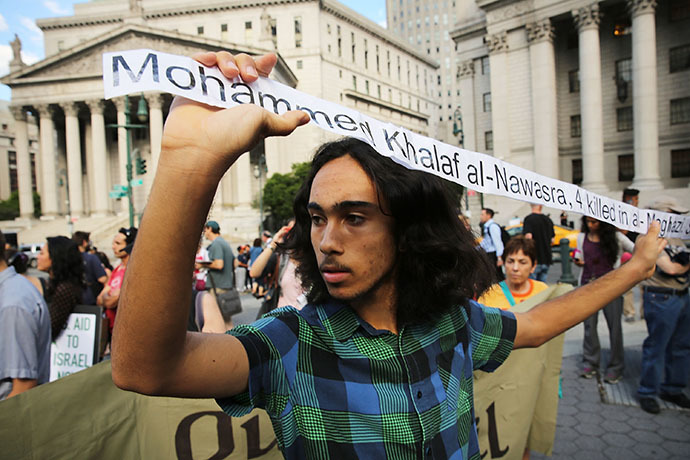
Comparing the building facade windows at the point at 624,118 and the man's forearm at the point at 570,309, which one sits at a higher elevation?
the building facade windows at the point at 624,118

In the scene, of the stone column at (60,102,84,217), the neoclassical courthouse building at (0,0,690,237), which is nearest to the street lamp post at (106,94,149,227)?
the neoclassical courthouse building at (0,0,690,237)

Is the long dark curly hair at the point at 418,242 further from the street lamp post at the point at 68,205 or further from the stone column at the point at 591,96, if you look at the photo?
the street lamp post at the point at 68,205

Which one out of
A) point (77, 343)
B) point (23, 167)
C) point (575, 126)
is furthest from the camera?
point (23, 167)

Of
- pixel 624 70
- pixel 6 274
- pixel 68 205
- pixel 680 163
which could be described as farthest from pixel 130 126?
pixel 68 205

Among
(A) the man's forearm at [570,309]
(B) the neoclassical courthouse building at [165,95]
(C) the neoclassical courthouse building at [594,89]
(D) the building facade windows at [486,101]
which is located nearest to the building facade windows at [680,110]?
(C) the neoclassical courthouse building at [594,89]

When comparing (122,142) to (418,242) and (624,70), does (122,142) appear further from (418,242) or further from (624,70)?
(418,242)

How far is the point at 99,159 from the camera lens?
44125 millimetres

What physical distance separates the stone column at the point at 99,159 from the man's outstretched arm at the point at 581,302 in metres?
49.3

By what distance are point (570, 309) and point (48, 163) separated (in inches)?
2130

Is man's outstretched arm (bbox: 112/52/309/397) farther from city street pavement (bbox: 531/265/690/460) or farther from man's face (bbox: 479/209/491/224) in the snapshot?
man's face (bbox: 479/209/491/224)

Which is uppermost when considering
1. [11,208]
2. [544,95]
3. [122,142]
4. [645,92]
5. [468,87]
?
[468,87]

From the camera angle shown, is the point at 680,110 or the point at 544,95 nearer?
the point at 680,110

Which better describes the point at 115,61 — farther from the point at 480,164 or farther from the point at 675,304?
the point at 675,304

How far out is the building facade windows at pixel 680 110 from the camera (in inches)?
1151
